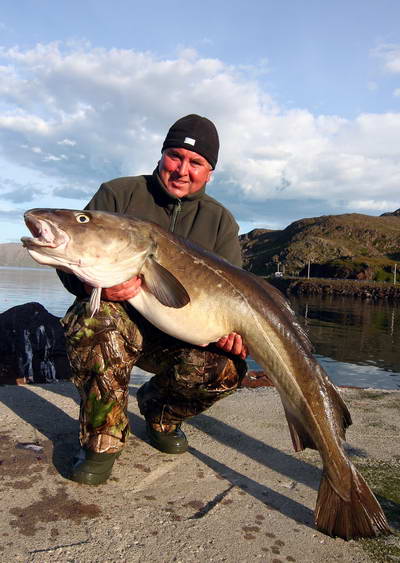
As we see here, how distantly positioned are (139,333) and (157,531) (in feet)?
5.39

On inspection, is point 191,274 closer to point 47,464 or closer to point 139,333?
point 139,333

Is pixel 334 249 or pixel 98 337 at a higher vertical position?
pixel 334 249

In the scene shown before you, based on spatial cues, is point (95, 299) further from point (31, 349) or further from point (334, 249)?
point (334, 249)

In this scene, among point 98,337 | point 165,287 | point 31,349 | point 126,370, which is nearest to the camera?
point 165,287

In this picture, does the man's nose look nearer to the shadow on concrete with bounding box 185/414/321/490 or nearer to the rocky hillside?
the shadow on concrete with bounding box 185/414/321/490

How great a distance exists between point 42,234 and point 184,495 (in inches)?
85.2

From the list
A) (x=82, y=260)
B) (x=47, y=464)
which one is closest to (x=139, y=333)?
(x=82, y=260)

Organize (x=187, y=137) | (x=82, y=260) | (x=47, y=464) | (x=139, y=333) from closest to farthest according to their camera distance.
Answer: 1. (x=82, y=260)
2. (x=47, y=464)
3. (x=139, y=333)
4. (x=187, y=137)

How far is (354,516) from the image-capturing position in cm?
286

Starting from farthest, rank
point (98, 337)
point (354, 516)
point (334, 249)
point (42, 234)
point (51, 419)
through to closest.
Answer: point (334, 249), point (51, 419), point (98, 337), point (42, 234), point (354, 516)

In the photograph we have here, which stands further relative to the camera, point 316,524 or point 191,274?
point 191,274

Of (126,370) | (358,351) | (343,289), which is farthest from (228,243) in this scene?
(343,289)

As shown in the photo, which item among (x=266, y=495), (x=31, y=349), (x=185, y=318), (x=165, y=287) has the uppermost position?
(x=165, y=287)

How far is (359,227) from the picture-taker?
151 meters
